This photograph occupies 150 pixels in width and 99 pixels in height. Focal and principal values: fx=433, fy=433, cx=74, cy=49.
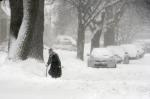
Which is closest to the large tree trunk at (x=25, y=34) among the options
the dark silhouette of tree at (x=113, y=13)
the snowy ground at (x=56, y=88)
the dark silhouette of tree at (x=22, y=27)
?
the dark silhouette of tree at (x=22, y=27)

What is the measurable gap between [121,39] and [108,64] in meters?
38.9

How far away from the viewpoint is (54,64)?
18469 mm

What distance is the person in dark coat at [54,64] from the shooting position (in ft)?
59.8

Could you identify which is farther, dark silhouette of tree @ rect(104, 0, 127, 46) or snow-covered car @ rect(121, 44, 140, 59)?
snow-covered car @ rect(121, 44, 140, 59)

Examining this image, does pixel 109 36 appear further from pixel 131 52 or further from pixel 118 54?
pixel 118 54

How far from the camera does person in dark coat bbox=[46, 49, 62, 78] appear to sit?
1822 centimetres

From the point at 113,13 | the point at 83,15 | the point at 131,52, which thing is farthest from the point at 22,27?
the point at 131,52

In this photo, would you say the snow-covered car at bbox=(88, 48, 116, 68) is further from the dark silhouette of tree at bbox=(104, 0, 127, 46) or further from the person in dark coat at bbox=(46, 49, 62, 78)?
the dark silhouette of tree at bbox=(104, 0, 127, 46)

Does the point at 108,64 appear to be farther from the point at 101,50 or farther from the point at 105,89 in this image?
the point at 105,89

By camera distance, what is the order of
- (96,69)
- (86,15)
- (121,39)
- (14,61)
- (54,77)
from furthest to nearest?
(121,39) → (86,15) → (96,69) → (14,61) → (54,77)

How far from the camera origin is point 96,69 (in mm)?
26672

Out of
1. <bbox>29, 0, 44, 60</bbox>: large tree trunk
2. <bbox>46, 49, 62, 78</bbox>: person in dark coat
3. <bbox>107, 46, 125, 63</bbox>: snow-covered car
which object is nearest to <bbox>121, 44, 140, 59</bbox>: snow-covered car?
<bbox>107, 46, 125, 63</bbox>: snow-covered car

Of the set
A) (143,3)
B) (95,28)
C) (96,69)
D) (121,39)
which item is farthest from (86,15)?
(121,39)

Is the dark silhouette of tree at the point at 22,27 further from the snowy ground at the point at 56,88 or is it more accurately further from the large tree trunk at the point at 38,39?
the large tree trunk at the point at 38,39
